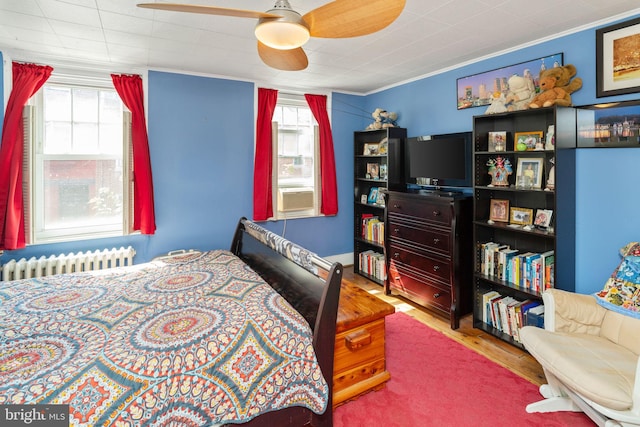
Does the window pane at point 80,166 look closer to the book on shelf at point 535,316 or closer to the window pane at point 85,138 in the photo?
the window pane at point 85,138

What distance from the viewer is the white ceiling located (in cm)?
223

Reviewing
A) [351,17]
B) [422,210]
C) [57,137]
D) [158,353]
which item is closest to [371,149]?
[422,210]

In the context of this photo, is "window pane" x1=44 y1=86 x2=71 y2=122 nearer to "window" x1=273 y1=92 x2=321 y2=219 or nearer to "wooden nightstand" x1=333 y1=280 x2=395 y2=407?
"window" x1=273 y1=92 x2=321 y2=219

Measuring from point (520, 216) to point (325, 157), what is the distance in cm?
243

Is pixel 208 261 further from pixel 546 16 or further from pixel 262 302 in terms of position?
pixel 546 16

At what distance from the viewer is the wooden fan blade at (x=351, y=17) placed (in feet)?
5.06

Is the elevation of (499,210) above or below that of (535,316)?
Answer: above

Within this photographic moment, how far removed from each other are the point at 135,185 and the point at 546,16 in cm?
373

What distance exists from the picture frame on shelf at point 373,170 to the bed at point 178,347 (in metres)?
2.45

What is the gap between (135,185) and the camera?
3.50m

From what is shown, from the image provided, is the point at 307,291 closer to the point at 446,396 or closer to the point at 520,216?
the point at 446,396

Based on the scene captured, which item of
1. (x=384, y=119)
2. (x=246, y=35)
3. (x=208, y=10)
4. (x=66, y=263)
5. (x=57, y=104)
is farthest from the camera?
(x=384, y=119)

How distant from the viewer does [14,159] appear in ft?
9.73

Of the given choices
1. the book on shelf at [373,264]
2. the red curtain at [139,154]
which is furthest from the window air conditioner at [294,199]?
the red curtain at [139,154]
